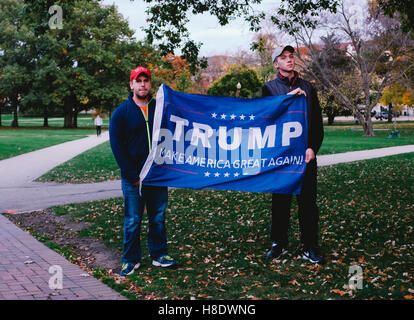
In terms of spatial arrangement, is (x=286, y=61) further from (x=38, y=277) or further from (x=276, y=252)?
(x=38, y=277)

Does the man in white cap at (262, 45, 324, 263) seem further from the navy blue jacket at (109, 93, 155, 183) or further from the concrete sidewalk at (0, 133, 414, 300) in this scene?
the concrete sidewalk at (0, 133, 414, 300)

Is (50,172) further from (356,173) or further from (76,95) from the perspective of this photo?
(76,95)

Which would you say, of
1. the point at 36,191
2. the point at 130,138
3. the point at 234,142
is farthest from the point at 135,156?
the point at 36,191

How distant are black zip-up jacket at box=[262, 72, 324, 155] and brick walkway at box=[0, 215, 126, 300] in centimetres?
273

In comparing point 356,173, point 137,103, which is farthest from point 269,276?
point 356,173

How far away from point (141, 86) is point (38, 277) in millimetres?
2421

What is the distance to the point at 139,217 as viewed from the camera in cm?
538

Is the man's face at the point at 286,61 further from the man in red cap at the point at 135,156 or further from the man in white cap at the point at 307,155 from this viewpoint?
the man in red cap at the point at 135,156

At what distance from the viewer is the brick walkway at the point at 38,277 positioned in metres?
4.66

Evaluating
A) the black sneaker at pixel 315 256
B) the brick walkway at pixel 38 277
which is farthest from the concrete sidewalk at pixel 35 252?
the black sneaker at pixel 315 256

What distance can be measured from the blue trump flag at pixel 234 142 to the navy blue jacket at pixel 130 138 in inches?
9.6

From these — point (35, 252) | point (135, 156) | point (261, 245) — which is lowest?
point (35, 252)

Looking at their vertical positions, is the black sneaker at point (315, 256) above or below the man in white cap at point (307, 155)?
below

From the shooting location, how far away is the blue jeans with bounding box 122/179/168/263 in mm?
5324
